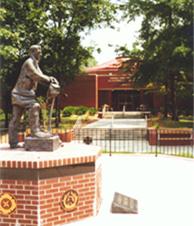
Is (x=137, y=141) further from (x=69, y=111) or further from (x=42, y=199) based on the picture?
(x=69, y=111)

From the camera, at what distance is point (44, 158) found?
7117 mm

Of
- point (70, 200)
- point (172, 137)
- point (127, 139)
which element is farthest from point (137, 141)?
point (70, 200)

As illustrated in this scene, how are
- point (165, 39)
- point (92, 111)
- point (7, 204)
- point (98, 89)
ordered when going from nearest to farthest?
1. point (7, 204)
2. point (165, 39)
3. point (92, 111)
4. point (98, 89)

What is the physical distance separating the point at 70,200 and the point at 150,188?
3.17m

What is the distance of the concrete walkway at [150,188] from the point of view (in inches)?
293

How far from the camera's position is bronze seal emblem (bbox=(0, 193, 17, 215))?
725cm

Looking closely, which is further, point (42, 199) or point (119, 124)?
point (119, 124)

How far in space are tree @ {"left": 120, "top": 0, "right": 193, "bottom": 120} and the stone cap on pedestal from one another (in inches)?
657

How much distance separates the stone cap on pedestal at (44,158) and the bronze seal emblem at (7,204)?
1.85ft

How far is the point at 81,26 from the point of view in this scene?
2989cm

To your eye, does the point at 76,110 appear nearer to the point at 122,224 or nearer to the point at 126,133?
the point at 126,133

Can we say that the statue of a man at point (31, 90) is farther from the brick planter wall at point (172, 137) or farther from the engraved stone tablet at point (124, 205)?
the brick planter wall at point (172, 137)

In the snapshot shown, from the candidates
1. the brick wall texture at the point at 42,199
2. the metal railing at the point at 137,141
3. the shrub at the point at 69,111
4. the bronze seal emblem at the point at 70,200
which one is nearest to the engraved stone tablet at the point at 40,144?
the brick wall texture at the point at 42,199

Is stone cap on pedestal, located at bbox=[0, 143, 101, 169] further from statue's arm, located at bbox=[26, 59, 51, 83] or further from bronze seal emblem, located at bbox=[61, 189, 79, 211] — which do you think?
statue's arm, located at bbox=[26, 59, 51, 83]
